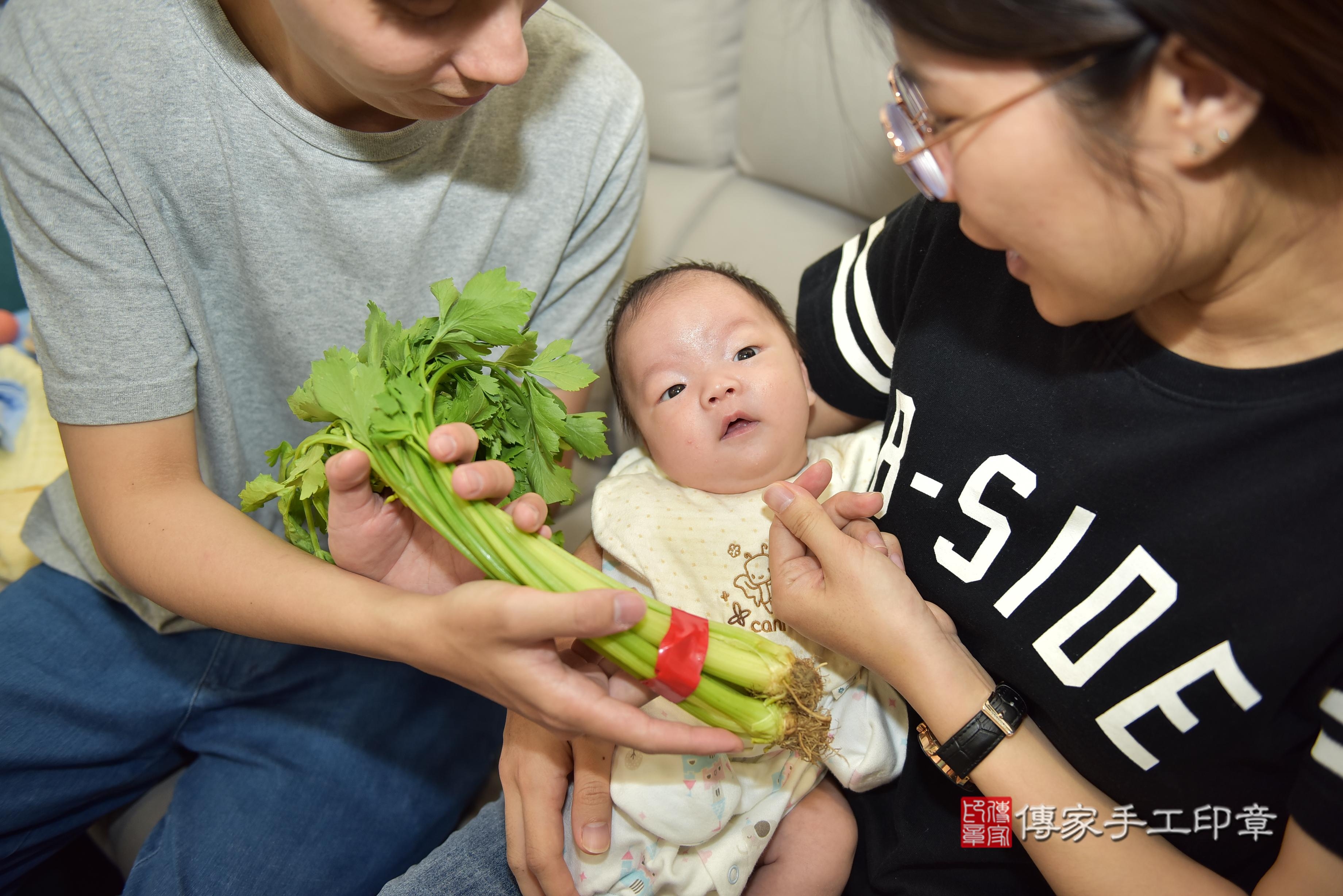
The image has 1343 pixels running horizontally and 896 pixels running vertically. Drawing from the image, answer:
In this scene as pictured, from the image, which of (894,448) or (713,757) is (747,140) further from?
(713,757)

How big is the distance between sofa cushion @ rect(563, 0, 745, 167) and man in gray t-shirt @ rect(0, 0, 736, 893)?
25.9 inches

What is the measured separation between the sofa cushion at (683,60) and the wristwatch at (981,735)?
65.7 inches

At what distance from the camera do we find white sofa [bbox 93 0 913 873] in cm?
172

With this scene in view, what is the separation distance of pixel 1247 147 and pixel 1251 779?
2.27ft

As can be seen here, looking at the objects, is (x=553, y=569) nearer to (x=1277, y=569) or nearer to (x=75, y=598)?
(x=1277, y=569)

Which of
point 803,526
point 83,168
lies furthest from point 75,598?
point 803,526

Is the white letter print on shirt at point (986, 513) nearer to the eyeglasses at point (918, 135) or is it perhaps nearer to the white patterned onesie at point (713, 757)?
the white patterned onesie at point (713, 757)

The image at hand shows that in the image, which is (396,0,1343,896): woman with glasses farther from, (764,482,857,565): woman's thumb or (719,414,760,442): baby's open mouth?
(719,414,760,442): baby's open mouth

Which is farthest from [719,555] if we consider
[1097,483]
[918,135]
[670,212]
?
[670,212]

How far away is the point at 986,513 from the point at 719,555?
0.42 metres

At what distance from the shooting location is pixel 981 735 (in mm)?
1054

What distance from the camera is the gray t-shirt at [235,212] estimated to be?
1156mm

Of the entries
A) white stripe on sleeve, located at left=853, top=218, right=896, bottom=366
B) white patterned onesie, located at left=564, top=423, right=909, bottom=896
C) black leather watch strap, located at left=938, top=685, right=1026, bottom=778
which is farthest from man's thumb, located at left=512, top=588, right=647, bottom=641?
white stripe on sleeve, located at left=853, top=218, right=896, bottom=366

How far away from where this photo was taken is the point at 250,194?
1258 mm
